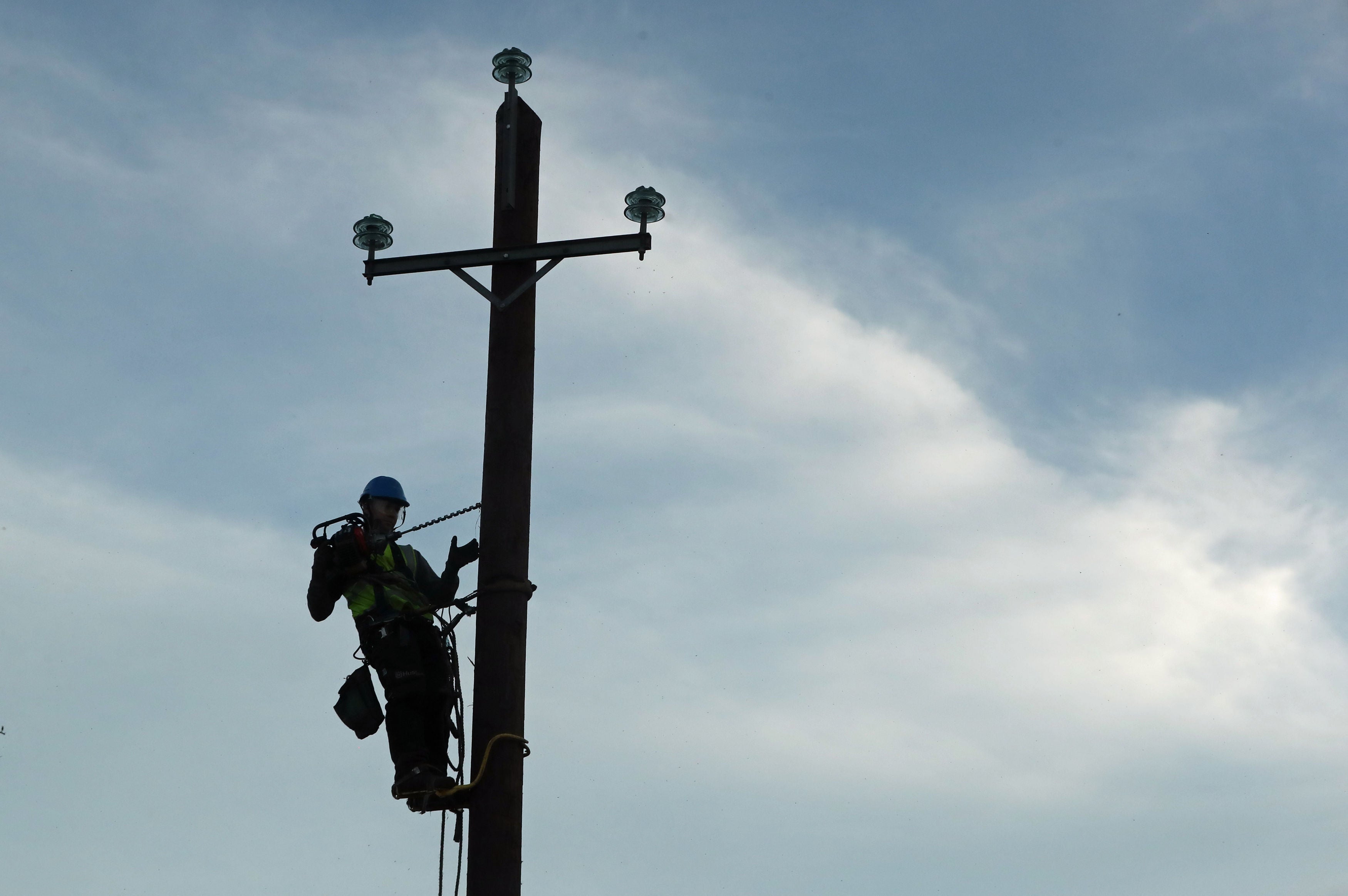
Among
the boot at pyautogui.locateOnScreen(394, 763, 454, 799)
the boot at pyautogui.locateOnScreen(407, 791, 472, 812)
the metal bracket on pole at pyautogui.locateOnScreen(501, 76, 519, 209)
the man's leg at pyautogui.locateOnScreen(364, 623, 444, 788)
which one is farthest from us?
the metal bracket on pole at pyautogui.locateOnScreen(501, 76, 519, 209)

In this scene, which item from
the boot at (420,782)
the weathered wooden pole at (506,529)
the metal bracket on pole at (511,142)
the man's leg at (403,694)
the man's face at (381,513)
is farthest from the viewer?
the man's face at (381,513)

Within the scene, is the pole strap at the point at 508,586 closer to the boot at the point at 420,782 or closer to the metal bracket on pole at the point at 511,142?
the boot at the point at 420,782

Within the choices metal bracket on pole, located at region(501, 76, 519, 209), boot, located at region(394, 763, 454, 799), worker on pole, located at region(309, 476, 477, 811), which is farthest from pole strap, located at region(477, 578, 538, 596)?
metal bracket on pole, located at region(501, 76, 519, 209)

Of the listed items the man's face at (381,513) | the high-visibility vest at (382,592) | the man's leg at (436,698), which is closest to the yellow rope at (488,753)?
the man's leg at (436,698)

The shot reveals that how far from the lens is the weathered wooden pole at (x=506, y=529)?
7.17m

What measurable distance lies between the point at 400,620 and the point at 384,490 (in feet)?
3.46

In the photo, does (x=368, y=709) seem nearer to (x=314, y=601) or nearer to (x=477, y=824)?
(x=314, y=601)

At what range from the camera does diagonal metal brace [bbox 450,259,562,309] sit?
8039 millimetres

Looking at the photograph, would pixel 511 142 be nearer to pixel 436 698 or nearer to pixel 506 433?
pixel 506 433

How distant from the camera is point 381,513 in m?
8.87

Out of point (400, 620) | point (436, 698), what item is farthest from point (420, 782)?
point (400, 620)

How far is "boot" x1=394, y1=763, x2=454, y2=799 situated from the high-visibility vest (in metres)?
0.94

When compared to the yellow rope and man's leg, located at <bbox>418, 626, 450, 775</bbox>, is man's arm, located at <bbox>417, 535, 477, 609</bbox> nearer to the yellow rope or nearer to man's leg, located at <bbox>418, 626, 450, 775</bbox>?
man's leg, located at <bbox>418, 626, 450, 775</bbox>

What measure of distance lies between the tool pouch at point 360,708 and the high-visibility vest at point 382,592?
A: 426 mm
